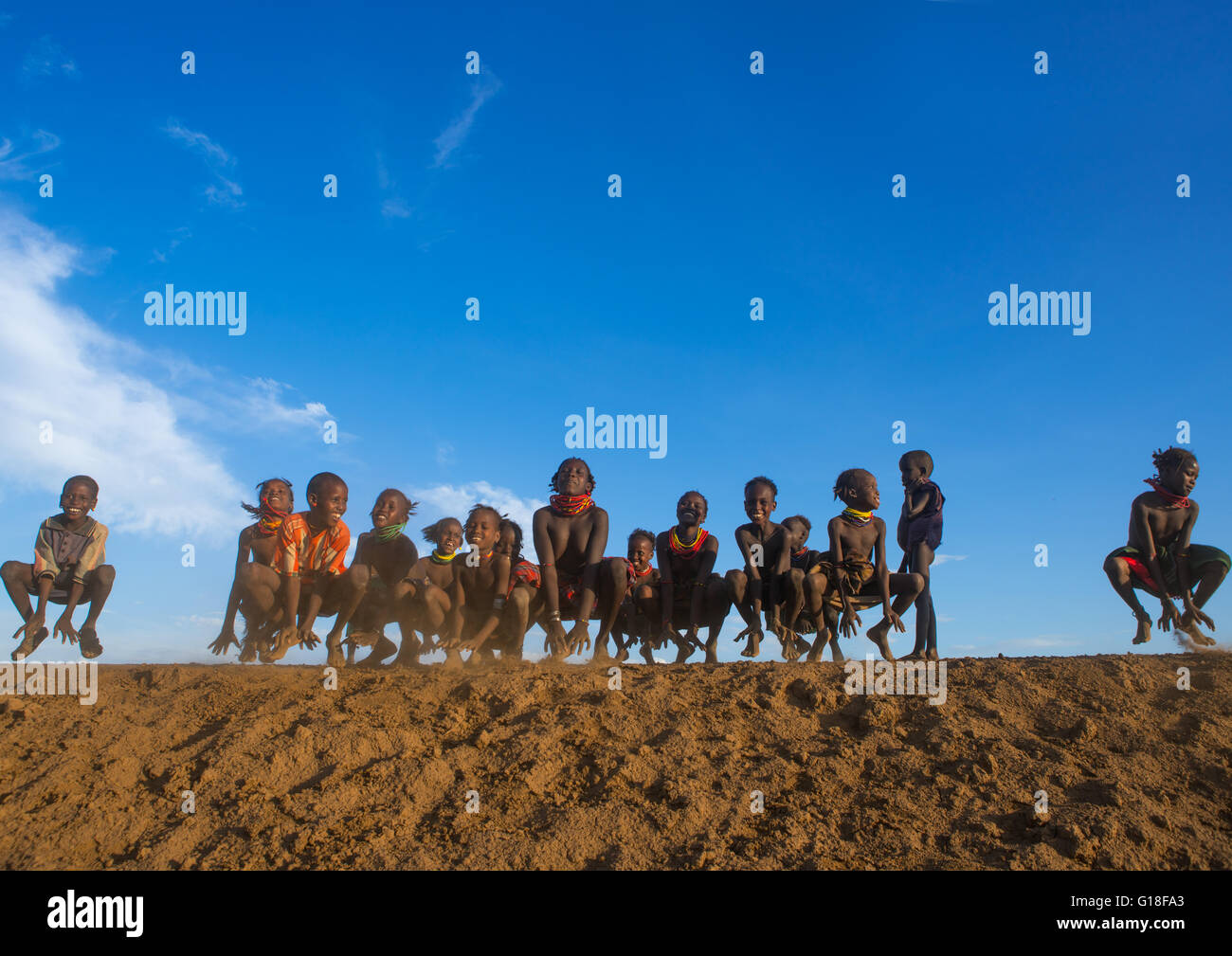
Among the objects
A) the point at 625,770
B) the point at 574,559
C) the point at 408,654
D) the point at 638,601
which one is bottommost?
the point at 625,770

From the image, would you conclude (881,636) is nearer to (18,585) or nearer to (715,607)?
(715,607)

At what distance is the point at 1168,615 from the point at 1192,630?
24 cm

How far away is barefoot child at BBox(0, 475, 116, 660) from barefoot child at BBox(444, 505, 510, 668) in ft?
13.8

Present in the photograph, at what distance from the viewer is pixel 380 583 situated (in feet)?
25.3

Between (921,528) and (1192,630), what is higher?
(921,528)

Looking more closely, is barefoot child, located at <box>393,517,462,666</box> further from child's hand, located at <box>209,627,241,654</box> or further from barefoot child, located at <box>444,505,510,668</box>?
child's hand, located at <box>209,627,241,654</box>

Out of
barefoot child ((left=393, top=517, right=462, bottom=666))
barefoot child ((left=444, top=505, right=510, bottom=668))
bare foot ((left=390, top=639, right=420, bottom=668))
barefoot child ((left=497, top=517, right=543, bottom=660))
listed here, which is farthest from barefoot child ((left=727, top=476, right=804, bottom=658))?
bare foot ((left=390, top=639, right=420, bottom=668))

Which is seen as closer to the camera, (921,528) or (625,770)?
(625,770)

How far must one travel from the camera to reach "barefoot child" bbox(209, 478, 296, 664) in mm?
7477

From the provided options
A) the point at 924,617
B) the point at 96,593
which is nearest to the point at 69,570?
the point at 96,593

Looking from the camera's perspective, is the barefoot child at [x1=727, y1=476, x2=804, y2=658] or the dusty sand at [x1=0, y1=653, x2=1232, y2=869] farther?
the barefoot child at [x1=727, y1=476, x2=804, y2=658]

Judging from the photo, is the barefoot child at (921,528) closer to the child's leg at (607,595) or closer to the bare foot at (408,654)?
the child's leg at (607,595)
